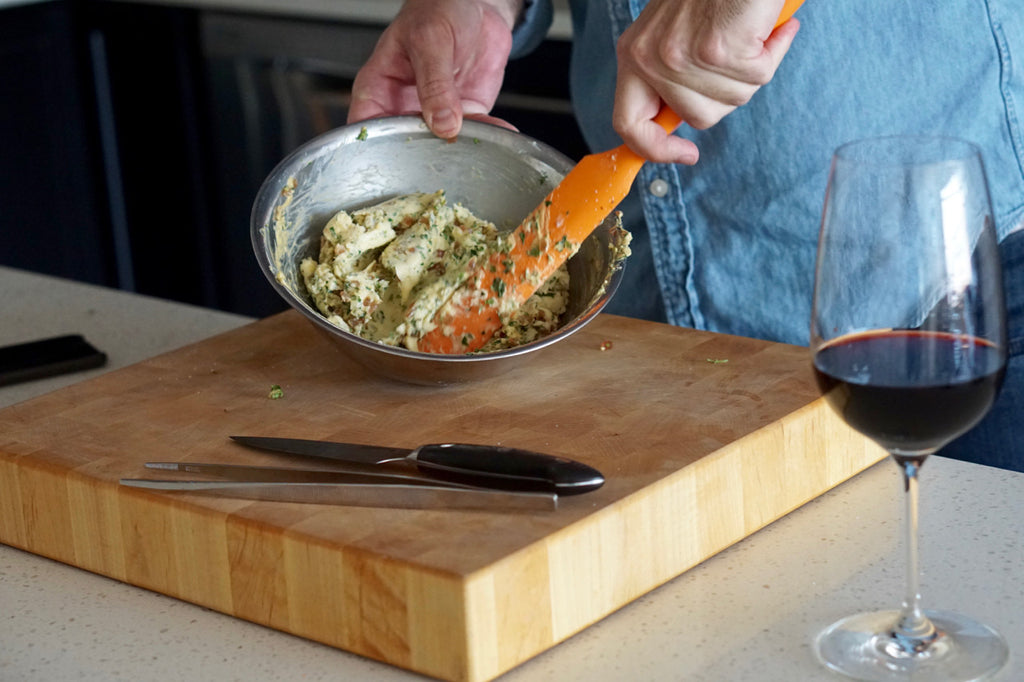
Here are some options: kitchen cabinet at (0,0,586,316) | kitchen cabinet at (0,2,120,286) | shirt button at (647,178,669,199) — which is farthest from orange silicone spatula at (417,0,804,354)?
kitchen cabinet at (0,2,120,286)

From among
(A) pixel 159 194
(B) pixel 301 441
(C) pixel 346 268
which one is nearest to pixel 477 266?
(C) pixel 346 268

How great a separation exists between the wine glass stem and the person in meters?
0.58

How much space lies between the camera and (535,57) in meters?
2.68

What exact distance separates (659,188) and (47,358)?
2.21 ft

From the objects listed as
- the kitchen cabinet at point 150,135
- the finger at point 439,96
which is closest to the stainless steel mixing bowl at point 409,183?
the finger at point 439,96

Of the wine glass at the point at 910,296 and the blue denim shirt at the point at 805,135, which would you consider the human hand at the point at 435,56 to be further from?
the wine glass at the point at 910,296

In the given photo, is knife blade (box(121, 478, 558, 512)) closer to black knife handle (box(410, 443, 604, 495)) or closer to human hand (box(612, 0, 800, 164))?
black knife handle (box(410, 443, 604, 495))

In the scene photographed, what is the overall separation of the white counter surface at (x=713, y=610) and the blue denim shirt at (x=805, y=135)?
0.43 metres

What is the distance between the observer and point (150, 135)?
3385 millimetres

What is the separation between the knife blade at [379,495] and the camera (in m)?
0.85

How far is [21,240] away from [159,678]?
108 inches

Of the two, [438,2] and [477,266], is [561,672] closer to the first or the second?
[477,266]

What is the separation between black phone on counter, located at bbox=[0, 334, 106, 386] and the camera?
4.22 feet

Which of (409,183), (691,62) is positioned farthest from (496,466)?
(409,183)
